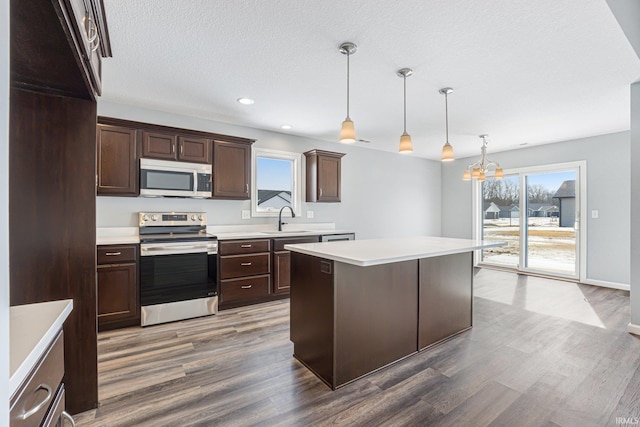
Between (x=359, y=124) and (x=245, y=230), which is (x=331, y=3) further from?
(x=245, y=230)

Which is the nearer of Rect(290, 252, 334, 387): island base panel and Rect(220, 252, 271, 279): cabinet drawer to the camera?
Rect(290, 252, 334, 387): island base panel

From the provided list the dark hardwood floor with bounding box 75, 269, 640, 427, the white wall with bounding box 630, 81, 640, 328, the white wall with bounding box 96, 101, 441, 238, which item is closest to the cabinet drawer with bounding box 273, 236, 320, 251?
the white wall with bounding box 96, 101, 441, 238

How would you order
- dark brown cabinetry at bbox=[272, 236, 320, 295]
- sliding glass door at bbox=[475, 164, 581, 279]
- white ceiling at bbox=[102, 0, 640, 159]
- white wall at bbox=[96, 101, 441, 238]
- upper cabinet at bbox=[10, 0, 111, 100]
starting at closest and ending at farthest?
upper cabinet at bbox=[10, 0, 111, 100], white ceiling at bbox=[102, 0, 640, 159], white wall at bbox=[96, 101, 441, 238], dark brown cabinetry at bbox=[272, 236, 320, 295], sliding glass door at bbox=[475, 164, 581, 279]

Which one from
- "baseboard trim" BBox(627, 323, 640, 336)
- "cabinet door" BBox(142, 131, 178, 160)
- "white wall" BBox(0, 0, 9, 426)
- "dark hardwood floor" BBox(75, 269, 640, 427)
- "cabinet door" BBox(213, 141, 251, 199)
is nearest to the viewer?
Result: "white wall" BBox(0, 0, 9, 426)

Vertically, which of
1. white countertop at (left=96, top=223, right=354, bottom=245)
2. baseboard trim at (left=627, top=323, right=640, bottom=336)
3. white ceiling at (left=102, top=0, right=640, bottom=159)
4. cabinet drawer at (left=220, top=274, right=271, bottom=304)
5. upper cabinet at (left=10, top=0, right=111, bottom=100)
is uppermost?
white ceiling at (left=102, top=0, right=640, bottom=159)

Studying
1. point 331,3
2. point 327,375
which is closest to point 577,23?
point 331,3

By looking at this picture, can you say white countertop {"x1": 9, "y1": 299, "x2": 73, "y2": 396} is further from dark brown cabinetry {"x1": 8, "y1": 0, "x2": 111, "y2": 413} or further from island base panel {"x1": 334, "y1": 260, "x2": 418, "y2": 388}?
island base panel {"x1": 334, "y1": 260, "x2": 418, "y2": 388}

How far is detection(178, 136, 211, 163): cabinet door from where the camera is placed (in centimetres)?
360

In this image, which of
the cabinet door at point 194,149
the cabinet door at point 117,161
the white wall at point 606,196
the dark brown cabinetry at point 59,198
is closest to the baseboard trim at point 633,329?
the white wall at point 606,196

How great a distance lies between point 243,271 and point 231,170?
1.32 metres

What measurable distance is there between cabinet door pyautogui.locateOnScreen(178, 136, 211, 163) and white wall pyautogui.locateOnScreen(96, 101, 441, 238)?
0.38 meters

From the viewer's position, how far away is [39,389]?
2.47 feet

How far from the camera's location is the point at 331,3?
5.98ft

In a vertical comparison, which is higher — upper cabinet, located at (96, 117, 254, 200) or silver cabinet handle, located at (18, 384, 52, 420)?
upper cabinet, located at (96, 117, 254, 200)
